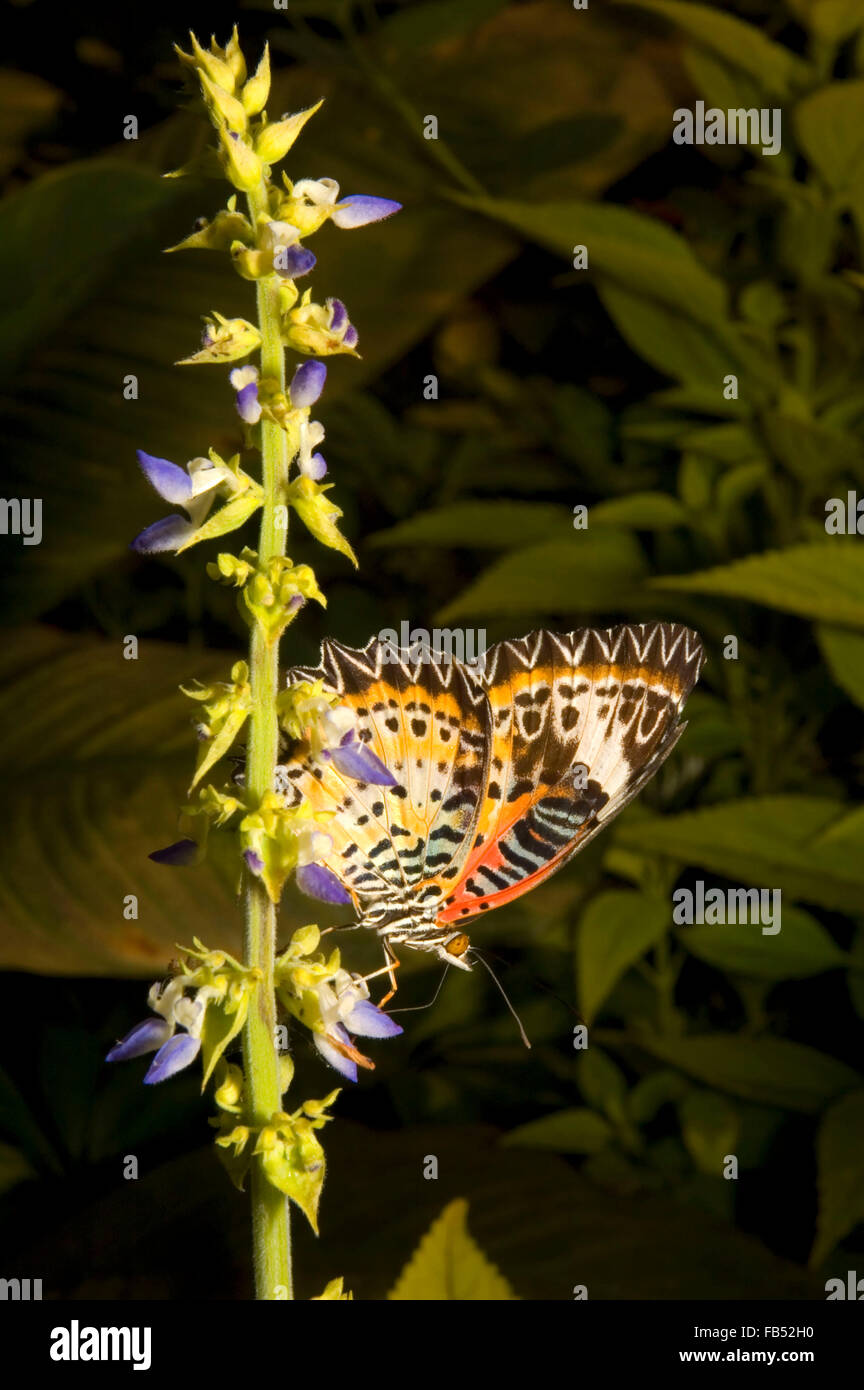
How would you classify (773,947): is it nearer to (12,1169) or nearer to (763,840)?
(763,840)

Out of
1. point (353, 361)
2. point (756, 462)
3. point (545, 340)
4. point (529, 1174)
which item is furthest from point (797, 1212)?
point (545, 340)

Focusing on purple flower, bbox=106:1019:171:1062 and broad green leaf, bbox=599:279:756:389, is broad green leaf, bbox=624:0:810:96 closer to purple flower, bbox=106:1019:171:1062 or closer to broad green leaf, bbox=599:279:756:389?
broad green leaf, bbox=599:279:756:389

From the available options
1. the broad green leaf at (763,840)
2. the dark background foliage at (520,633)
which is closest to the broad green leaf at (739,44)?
the dark background foliage at (520,633)

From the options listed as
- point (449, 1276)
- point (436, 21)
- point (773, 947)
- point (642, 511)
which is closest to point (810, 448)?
point (642, 511)

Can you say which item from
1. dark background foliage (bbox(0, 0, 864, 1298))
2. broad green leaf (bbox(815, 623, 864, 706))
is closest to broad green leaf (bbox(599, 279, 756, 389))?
dark background foliage (bbox(0, 0, 864, 1298))

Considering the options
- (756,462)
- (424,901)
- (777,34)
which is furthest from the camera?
(777,34)

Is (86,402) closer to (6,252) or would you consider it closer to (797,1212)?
(6,252)
